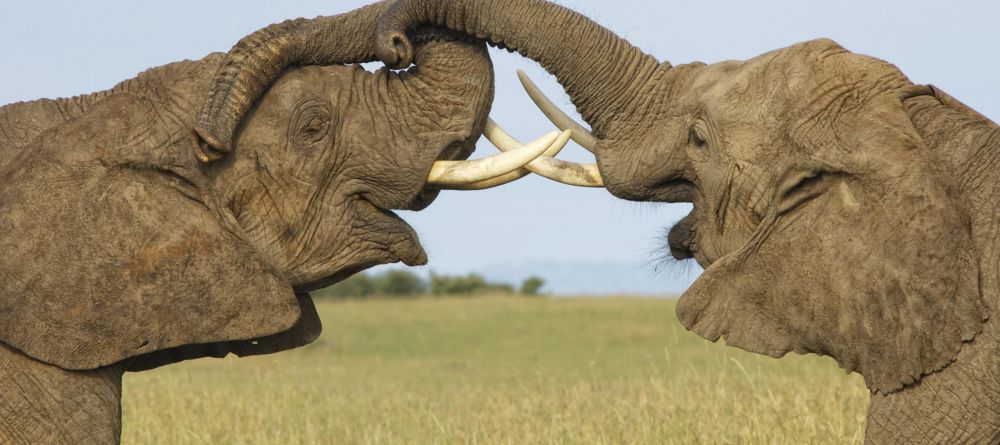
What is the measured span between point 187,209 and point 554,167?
65.3 inches

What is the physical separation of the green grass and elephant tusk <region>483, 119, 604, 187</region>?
2.29 meters

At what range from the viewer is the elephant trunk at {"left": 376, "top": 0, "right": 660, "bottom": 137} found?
6387 millimetres

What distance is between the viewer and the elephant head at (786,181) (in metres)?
5.31

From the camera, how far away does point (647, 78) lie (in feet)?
21.7

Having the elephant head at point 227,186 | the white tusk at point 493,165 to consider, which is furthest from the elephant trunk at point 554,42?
the white tusk at point 493,165

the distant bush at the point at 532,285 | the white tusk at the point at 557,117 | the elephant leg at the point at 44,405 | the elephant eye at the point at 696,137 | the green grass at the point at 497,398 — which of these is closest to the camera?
the elephant leg at the point at 44,405

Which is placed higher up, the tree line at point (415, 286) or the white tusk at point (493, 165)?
the white tusk at point (493, 165)

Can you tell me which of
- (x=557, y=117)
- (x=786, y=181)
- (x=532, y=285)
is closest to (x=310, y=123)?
(x=557, y=117)

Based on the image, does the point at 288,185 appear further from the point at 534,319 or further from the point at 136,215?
the point at 534,319

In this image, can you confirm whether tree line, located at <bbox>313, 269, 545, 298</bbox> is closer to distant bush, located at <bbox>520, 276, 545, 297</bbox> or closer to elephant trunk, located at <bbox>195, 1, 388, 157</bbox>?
distant bush, located at <bbox>520, 276, 545, 297</bbox>

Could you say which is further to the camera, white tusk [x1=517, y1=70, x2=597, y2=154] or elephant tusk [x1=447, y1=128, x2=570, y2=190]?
white tusk [x1=517, y1=70, x2=597, y2=154]

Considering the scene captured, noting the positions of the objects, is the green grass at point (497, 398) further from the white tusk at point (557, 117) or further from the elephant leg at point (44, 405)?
the elephant leg at point (44, 405)

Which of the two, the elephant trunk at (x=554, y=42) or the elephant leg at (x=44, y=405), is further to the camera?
the elephant trunk at (x=554, y=42)

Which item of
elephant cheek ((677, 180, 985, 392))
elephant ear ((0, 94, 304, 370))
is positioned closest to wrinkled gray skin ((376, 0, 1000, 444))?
elephant cheek ((677, 180, 985, 392))
